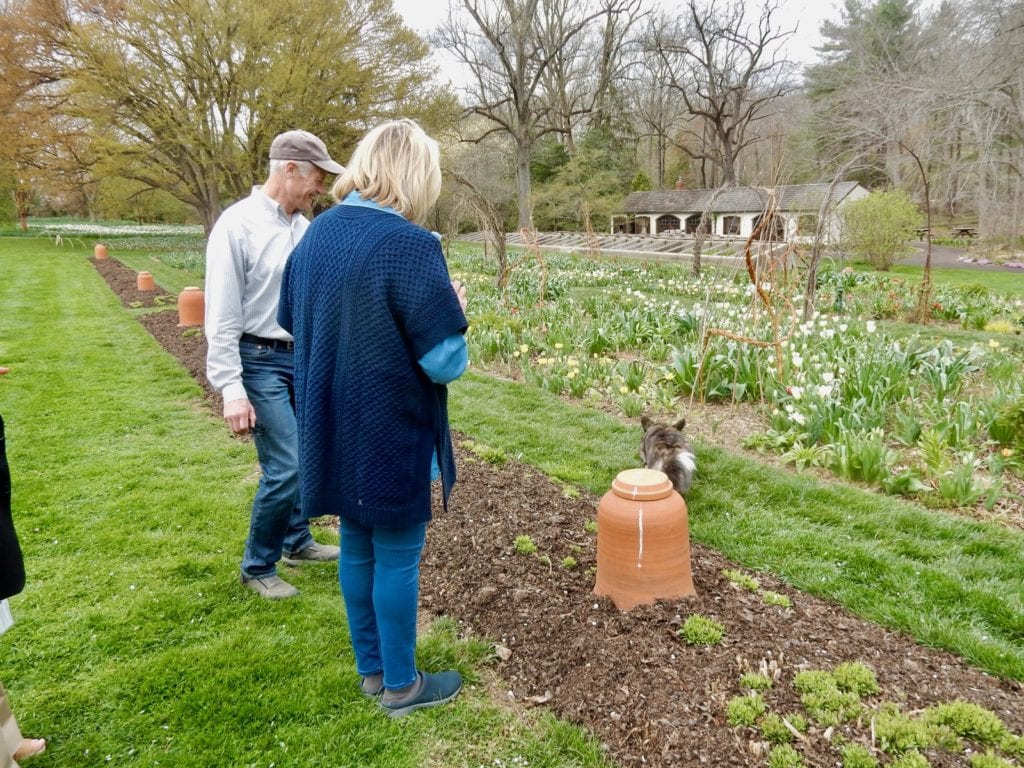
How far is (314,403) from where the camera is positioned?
1.81 meters

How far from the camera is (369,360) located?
1.73 meters

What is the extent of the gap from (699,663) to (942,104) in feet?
51.2

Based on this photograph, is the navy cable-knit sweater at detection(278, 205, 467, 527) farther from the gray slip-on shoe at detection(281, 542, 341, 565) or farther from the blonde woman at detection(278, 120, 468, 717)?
the gray slip-on shoe at detection(281, 542, 341, 565)

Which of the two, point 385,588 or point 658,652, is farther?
point 658,652

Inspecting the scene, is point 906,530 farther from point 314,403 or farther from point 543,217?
point 543,217

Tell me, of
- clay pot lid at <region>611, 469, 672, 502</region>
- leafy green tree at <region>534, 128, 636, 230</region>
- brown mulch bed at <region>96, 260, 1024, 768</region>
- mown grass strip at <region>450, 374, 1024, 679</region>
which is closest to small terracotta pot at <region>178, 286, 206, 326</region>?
mown grass strip at <region>450, 374, 1024, 679</region>

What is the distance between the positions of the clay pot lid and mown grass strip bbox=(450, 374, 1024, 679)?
0.84m

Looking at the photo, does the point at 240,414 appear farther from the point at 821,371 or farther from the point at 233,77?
the point at 233,77

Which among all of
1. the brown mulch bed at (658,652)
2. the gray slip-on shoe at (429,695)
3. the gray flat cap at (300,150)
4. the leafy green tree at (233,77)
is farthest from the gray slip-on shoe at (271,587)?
the leafy green tree at (233,77)

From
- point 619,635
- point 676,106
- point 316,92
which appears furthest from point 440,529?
point 676,106

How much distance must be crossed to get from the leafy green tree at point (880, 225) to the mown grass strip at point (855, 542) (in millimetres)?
12940

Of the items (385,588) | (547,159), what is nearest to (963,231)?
(547,159)

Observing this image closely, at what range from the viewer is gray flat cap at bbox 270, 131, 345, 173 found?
2443mm

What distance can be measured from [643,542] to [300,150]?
199 centimetres
